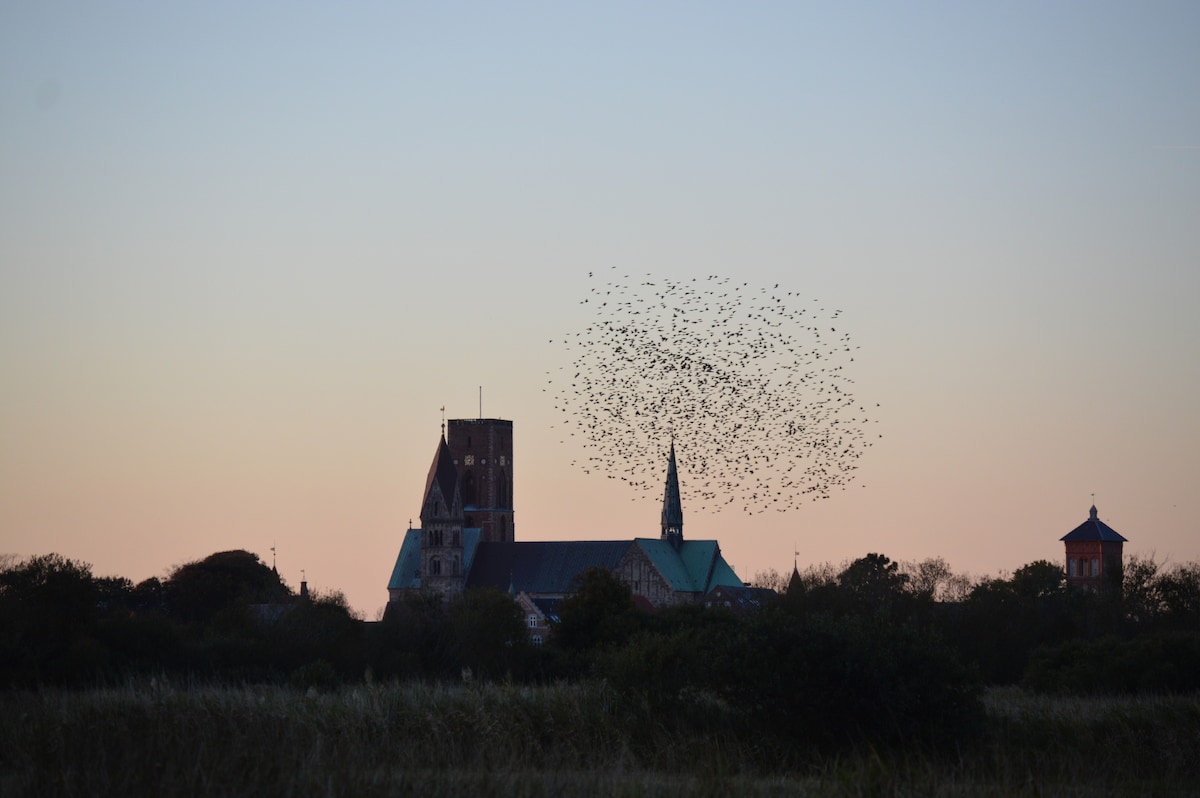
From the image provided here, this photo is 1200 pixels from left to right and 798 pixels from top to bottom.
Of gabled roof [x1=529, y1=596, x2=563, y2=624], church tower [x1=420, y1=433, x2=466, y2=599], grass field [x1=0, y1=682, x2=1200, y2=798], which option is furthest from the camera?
church tower [x1=420, y1=433, x2=466, y2=599]

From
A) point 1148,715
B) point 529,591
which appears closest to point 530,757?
point 1148,715

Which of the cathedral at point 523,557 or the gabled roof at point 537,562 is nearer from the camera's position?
the cathedral at point 523,557

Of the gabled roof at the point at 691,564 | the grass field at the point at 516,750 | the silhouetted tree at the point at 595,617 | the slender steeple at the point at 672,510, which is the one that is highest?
the slender steeple at the point at 672,510

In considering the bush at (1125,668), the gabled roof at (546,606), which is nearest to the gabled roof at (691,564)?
the gabled roof at (546,606)

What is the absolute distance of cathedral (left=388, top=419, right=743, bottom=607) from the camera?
126500 mm

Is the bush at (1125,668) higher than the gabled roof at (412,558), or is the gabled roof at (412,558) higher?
the gabled roof at (412,558)

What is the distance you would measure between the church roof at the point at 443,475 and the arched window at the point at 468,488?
6.32m

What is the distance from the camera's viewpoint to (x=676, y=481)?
443 ft

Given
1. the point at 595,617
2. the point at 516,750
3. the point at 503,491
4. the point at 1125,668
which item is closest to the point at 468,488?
the point at 503,491

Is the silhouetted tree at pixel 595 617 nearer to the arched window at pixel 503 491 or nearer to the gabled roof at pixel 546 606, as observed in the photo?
the gabled roof at pixel 546 606

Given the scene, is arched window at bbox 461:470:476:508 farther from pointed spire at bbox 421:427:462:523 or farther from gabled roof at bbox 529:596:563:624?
gabled roof at bbox 529:596:563:624

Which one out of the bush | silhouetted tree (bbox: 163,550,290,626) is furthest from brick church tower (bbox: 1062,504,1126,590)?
the bush

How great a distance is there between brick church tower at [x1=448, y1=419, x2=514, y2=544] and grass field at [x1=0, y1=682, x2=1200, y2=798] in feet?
357

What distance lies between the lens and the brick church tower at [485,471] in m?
141
